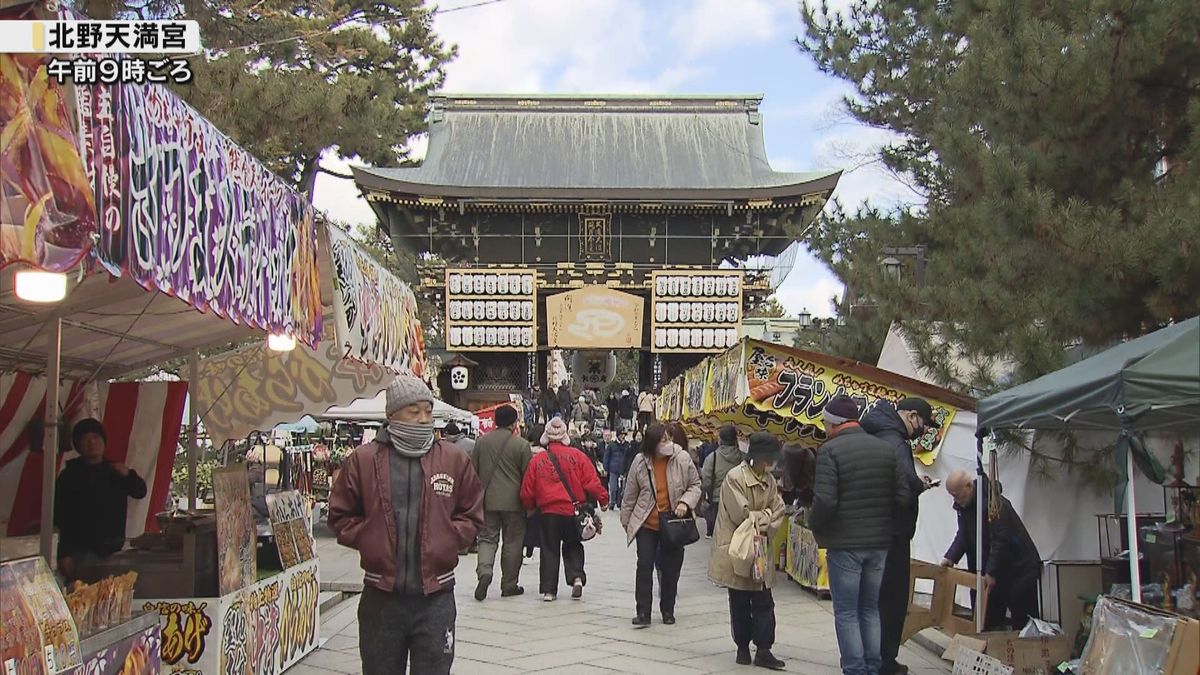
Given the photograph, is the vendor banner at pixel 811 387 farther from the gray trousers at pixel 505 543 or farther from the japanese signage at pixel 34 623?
the japanese signage at pixel 34 623

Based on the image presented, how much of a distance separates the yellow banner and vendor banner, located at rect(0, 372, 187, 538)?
4719mm

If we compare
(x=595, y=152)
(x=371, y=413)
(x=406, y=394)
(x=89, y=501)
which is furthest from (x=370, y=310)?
(x=595, y=152)

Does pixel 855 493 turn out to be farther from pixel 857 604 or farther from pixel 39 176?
pixel 39 176

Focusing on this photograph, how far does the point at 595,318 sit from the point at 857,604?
2705cm

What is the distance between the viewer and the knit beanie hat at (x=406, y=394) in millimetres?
4449

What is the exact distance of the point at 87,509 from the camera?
5.82m

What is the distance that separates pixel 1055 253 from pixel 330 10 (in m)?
10.5

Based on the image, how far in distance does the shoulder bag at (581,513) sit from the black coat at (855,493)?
12.9 ft

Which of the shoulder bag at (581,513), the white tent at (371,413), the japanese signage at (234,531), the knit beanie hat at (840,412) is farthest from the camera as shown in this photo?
the white tent at (371,413)

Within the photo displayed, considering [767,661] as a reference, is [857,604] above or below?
above

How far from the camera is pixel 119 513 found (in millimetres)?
6020

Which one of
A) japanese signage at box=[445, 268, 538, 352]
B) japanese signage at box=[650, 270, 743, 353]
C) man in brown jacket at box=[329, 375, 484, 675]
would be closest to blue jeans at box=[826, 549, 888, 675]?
man in brown jacket at box=[329, 375, 484, 675]

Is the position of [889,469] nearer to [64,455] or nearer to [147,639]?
[147,639]
